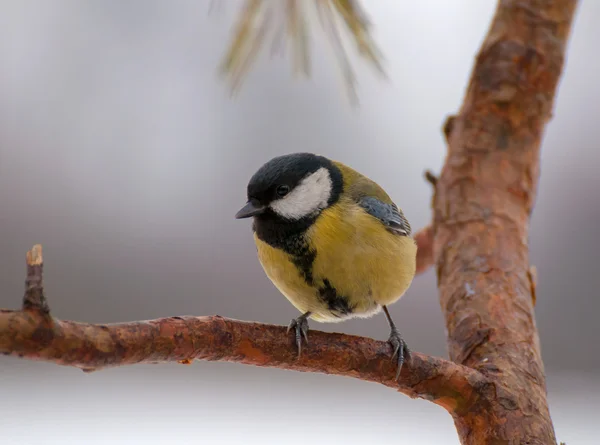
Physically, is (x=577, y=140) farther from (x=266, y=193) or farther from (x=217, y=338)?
(x=217, y=338)

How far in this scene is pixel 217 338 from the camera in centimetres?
66

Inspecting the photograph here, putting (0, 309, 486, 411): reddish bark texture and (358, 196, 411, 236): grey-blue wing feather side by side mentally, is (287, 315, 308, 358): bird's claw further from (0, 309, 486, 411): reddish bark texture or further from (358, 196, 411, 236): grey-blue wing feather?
(358, 196, 411, 236): grey-blue wing feather

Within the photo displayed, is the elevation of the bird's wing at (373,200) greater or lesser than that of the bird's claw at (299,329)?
greater

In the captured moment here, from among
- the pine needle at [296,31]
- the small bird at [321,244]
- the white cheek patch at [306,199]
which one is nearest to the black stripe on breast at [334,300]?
the small bird at [321,244]

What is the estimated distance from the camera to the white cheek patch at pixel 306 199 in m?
0.86

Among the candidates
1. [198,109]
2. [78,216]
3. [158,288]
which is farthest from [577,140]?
[78,216]

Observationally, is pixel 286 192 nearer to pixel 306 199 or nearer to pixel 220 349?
pixel 306 199

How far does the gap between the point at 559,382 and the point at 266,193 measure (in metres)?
0.92

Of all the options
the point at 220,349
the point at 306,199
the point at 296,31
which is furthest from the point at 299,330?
the point at 296,31

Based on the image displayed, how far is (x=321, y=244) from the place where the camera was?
2.73ft

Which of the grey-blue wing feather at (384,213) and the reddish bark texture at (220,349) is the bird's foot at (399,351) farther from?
the grey-blue wing feather at (384,213)

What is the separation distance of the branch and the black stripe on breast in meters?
0.09

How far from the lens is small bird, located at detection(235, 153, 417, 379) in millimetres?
836

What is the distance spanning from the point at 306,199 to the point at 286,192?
0.11ft
